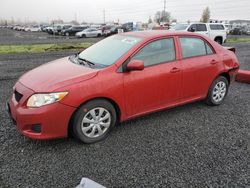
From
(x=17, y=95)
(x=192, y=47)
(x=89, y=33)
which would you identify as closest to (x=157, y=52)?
(x=192, y=47)

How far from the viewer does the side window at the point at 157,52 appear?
3959mm

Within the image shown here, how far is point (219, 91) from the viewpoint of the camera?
17.0ft

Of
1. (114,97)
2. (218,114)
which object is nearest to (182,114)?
(218,114)

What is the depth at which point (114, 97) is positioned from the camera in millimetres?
3613

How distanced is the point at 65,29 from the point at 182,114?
3732 centimetres

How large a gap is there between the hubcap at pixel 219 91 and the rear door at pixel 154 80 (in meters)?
1.12

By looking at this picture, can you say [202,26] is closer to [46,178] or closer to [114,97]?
[114,97]

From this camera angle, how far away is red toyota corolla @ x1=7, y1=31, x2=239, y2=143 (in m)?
3.24

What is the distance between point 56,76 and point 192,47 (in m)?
2.64

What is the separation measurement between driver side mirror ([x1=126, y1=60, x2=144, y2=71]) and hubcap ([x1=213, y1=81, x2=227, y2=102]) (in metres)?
2.19

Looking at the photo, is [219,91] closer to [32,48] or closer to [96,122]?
[96,122]

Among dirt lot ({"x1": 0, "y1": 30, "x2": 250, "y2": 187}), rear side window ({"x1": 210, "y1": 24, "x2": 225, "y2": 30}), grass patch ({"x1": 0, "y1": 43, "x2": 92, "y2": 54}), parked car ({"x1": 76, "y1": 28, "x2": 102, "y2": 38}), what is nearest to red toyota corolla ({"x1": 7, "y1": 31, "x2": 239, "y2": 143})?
dirt lot ({"x1": 0, "y1": 30, "x2": 250, "y2": 187})

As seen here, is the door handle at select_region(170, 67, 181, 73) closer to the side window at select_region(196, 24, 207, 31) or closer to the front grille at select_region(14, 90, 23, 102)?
the front grille at select_region(14, 90, 23, 102)

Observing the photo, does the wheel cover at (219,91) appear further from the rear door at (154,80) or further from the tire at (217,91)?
the rear door at (154,80)
